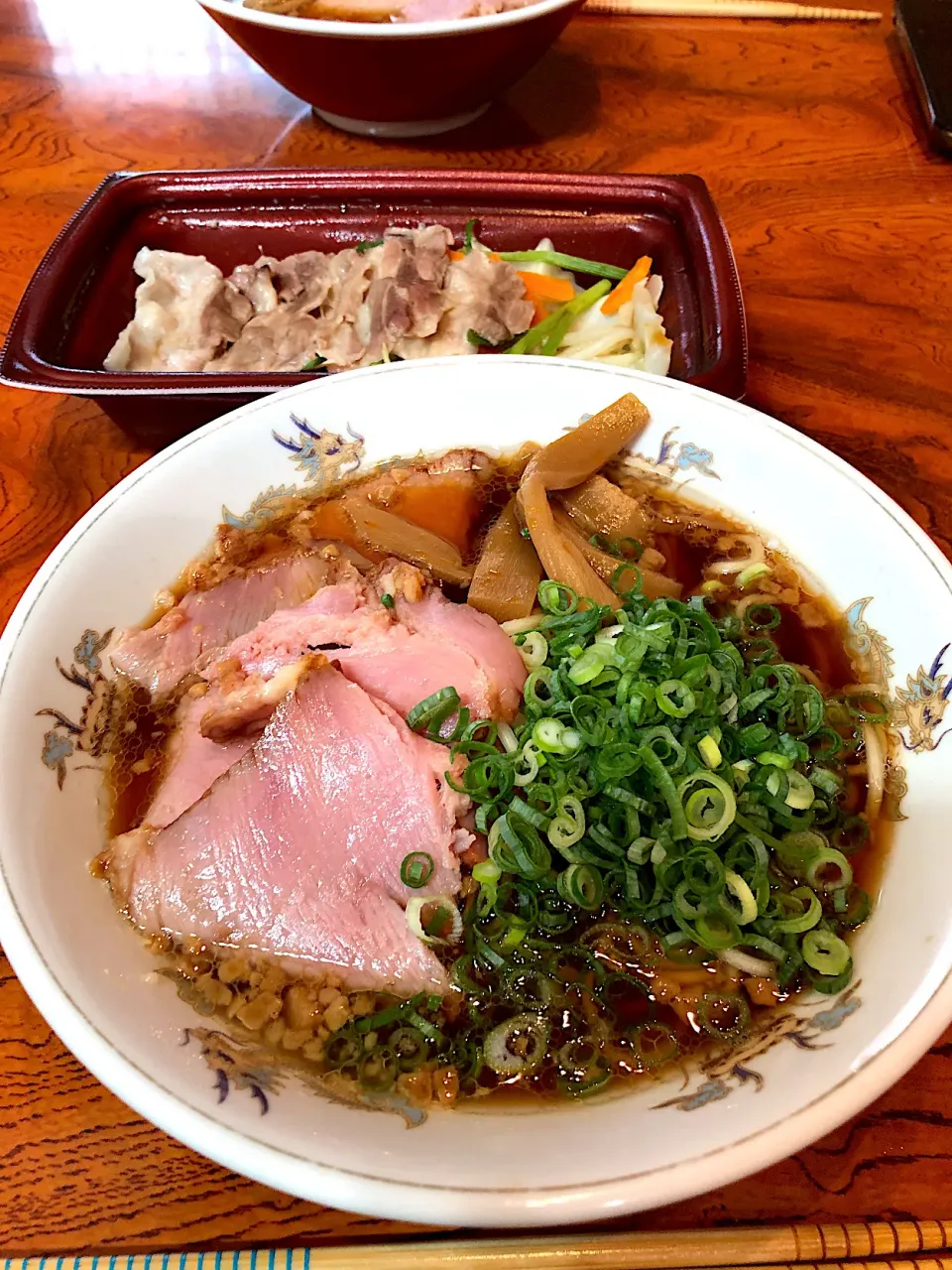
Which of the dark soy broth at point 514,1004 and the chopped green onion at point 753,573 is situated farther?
the chopped green onion at point 753,573

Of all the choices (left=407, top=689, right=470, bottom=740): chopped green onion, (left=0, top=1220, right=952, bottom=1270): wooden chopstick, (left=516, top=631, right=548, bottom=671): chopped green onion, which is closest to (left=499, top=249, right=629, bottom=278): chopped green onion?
(left=516, top=631, right=548, bottom=671): chopped green onion

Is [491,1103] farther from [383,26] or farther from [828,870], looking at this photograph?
[383,26]

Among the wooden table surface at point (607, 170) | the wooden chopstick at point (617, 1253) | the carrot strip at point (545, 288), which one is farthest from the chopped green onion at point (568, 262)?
the wooden chopstick at point (617, 1253)

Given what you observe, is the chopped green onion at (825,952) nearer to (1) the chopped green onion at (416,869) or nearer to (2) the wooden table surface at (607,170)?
(2) the wooden table surface at (607,170)

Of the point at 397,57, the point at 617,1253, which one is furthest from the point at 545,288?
the point at 617,1253

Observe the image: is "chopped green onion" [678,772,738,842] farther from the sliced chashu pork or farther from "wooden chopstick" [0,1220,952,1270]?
"wooden chopstick" [0,1220,952,1270]

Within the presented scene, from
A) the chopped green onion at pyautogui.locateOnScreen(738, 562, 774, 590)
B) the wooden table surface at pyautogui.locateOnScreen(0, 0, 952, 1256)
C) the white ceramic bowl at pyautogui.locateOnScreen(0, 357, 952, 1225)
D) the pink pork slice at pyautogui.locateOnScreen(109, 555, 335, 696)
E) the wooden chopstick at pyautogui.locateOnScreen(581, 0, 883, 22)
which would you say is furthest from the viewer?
the wooden chopstick at pyautogui.locateOnScreen(581, 0, 883, 22)

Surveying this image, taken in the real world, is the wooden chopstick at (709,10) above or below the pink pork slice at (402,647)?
above
